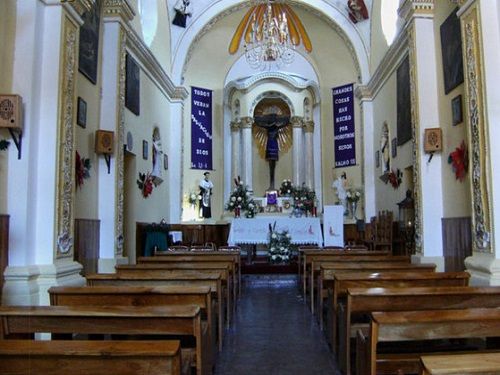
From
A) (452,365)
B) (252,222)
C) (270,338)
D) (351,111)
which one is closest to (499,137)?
(270,338)

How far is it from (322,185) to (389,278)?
1010 centimetres

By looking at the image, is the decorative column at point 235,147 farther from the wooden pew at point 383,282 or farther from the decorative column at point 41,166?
the wooden pew at point 383,282

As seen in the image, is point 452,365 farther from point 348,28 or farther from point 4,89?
point 348,28

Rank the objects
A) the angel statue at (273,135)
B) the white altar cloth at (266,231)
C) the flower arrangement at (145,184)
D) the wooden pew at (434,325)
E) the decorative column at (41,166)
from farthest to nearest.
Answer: the angel statue at (273,135) → the white altar cloth at (266,231) → the flower arrangement at (145,184) → the decorative column at (41,166) → the wooden pew at (434,325)

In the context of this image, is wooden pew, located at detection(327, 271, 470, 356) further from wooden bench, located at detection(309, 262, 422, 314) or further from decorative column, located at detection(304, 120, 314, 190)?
decorative column, located at detection(304, 120, 314, 190)

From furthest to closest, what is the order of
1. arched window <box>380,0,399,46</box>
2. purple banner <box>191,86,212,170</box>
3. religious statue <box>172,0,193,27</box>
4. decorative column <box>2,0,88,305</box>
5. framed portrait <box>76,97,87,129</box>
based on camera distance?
purple banner <box>191,86,212,170</box> < religious statue <box>172,0,193,27</box> < arched window <box>380,0,399,46</box> < framed portrait <box>76,97,87,129</box> < decorative column <box>2,0,88,305</box>

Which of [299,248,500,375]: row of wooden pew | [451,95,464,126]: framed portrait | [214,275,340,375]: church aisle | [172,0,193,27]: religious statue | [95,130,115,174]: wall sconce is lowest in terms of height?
[214,275,340,375]: church aisle

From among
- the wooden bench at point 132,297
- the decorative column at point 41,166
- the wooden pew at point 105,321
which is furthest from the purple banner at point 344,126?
the wooden pew at point 105,321

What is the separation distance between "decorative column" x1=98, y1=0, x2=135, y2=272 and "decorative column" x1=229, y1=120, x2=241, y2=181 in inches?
255

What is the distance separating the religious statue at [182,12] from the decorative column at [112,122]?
4553 mm

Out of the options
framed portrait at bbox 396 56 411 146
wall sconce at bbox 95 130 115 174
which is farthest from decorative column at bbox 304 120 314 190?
wall sconce at bbox 95 130 115 174

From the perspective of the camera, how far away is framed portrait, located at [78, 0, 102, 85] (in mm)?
6535

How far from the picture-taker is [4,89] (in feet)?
15.1

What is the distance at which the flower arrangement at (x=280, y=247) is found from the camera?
950 cm
